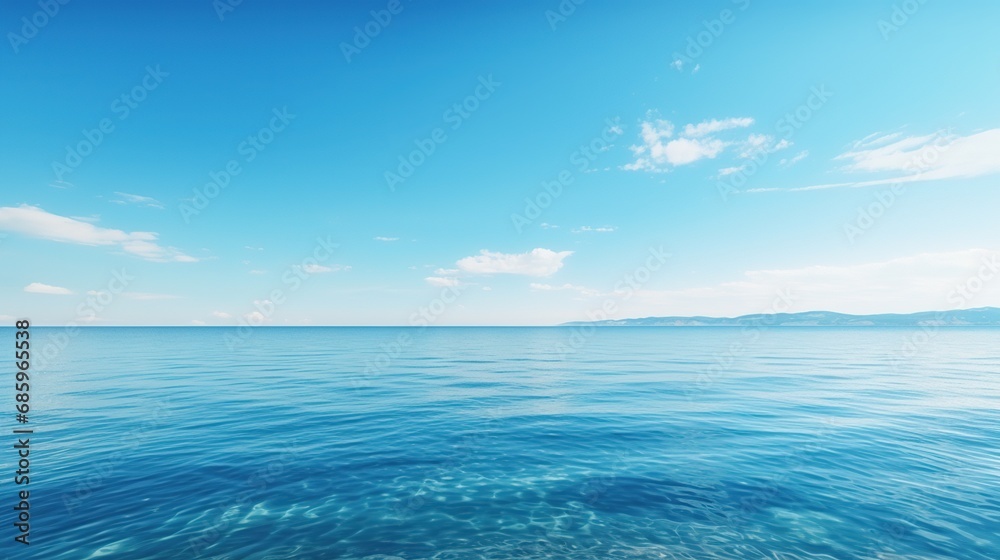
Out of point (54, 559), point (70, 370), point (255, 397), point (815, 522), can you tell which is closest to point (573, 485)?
point (815, 522)

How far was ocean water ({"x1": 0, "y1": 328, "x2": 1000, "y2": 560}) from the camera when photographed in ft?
40.6

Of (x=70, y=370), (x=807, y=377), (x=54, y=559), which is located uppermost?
(x=70, y=370)

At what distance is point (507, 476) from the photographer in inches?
685

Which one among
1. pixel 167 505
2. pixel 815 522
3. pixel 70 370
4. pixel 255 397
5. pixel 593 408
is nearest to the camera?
pixel 815 522

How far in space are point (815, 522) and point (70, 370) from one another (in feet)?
248

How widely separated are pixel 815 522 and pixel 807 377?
145 feet

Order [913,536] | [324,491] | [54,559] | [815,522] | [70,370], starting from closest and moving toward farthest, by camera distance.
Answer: [54,559], [913,536], [815,522], [324,491], [70,370]

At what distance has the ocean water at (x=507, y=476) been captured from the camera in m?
12.4

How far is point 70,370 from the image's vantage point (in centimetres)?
5200

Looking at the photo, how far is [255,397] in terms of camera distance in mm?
34469

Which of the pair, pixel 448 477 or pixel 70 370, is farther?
pixel 70 370

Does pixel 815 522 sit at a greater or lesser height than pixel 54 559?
lesser

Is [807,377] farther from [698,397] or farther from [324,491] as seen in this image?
[324,491]

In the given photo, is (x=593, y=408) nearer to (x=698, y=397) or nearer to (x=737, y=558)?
(x=698, y=397)
